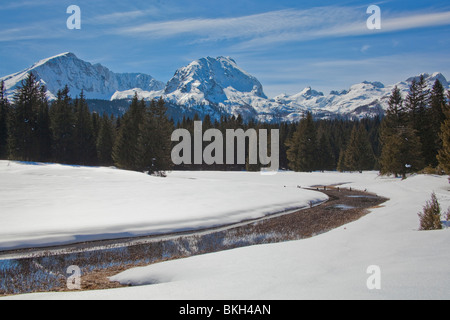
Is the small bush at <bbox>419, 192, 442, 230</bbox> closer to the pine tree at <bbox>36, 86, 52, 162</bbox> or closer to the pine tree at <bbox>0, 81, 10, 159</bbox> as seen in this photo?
the pine tree at <bbox>36, 86, 52, 162</bbox>

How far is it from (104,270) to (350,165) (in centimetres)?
6524

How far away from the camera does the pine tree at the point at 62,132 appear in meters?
55.0

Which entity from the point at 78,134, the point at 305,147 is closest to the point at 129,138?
the point at 78,134

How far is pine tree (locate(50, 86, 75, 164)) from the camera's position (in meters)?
55.0

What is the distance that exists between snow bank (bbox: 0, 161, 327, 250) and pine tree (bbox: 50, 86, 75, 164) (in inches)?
1227

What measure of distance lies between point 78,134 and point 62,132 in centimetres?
398

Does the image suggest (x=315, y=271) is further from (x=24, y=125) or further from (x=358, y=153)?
(x=358, y=153)

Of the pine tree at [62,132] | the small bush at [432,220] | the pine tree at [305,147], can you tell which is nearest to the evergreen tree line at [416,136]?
the pine tree at [305,147]

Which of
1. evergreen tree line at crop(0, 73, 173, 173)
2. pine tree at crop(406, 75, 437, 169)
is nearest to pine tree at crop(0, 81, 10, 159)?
evergreen tree line at crop(0, 73, 173, 173)

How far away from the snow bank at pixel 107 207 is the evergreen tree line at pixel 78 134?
1650 cm

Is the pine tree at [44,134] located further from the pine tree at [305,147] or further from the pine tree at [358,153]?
the pine tree at [358,153]

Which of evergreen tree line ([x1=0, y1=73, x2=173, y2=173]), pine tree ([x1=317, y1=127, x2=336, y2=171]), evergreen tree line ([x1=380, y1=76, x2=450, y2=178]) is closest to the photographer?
evergreen tree line ([x1=380, y1=76, x2=450, y2=178])

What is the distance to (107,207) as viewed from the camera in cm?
1585

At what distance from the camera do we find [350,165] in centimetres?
6575
